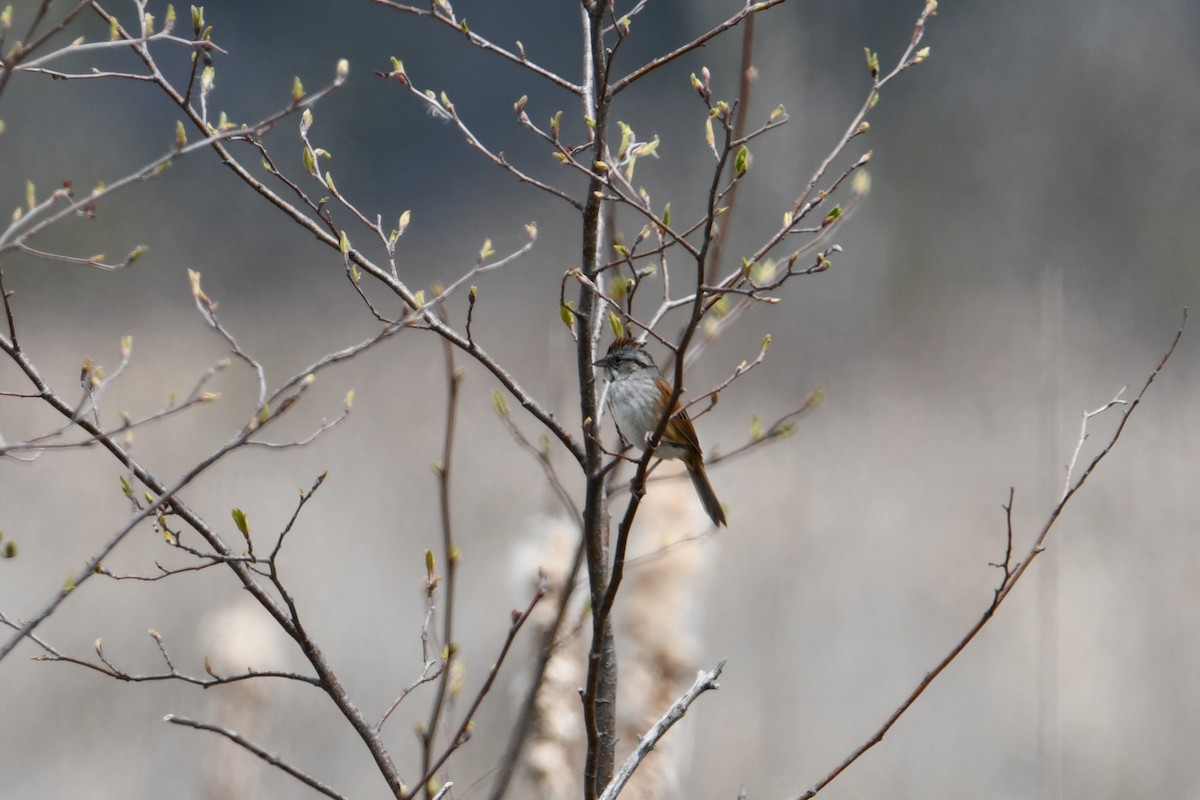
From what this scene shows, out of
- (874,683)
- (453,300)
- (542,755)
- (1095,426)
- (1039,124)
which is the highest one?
(1039,124)

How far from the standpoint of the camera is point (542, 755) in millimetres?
1755

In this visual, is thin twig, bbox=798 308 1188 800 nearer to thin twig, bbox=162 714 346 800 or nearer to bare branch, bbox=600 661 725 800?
bare branch, bbox=600 661 725 800

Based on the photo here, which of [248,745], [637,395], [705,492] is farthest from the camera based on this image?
[705,492]

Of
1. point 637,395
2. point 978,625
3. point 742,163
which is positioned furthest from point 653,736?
point 637,395

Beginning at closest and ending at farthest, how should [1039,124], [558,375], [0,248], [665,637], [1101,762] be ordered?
1. [0,248]
2. [558,375]
3. [665,637]
4. [1101,762]
5. [1039,124]

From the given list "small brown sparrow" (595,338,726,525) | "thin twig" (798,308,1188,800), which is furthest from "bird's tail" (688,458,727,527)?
"thin twig" (798,308,1188,800)

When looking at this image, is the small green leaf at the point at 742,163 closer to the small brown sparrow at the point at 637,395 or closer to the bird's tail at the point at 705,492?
the small brown sparrow at the point at 637,395

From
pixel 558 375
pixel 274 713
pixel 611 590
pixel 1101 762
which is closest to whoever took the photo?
pixel 611 590

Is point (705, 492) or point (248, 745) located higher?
point (705, 492)

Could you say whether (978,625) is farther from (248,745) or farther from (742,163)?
(248,745)

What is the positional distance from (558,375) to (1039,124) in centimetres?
268

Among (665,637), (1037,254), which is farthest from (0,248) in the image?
(1037,254)

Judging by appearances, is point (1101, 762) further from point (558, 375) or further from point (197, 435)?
point (197, 435)

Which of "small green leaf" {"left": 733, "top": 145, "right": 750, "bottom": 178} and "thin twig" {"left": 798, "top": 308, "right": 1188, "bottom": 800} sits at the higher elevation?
"small green leaf" {"left": 733, "top": 145, "right": 750, "bottom": 178}
